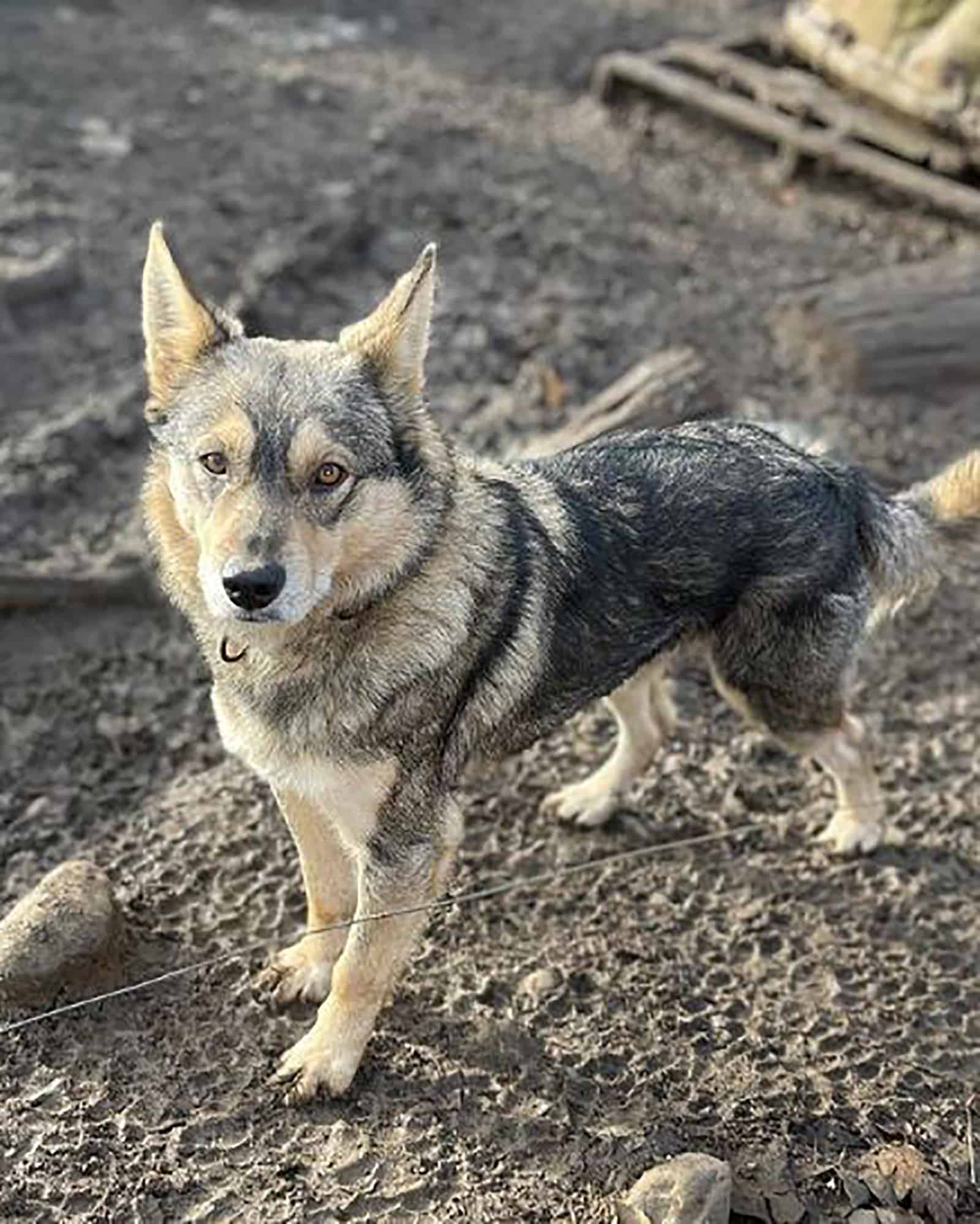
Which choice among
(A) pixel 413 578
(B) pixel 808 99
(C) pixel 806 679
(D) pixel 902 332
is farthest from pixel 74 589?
(B) pixel 808 99

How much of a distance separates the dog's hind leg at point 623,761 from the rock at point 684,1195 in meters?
1.87

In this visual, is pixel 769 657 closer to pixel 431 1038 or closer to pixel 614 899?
pixel 614 899

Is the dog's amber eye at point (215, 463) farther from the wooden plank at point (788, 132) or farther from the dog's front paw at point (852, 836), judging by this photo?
the wooden plank at point (788, 132)

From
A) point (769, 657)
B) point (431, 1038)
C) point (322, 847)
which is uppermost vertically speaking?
point (769, 657)

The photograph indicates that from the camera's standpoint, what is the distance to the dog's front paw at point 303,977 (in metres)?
5.86

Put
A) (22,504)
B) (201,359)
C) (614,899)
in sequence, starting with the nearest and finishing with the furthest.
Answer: (201,359) < (614,899) < (22,504)

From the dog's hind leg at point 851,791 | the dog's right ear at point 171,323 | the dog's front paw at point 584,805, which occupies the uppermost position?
the dog's right ear at point 171,323

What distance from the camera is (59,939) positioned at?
5.72m

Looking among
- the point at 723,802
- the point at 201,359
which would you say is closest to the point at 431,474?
the point at 201,359

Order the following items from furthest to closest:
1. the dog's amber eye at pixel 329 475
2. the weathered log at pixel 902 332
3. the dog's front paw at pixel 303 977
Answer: the weathered log at pixel 902 332, the dog's front paw at pixel 303 977, the dog's amber eye at pixel 329 475

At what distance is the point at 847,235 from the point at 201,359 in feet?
24.1

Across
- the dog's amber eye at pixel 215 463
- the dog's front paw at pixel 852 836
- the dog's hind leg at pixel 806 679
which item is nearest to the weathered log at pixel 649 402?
the dog's hind leg at pixel 806 679

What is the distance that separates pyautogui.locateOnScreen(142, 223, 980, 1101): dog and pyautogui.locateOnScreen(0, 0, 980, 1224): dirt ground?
44 cm

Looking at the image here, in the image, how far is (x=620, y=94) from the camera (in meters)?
12.7
